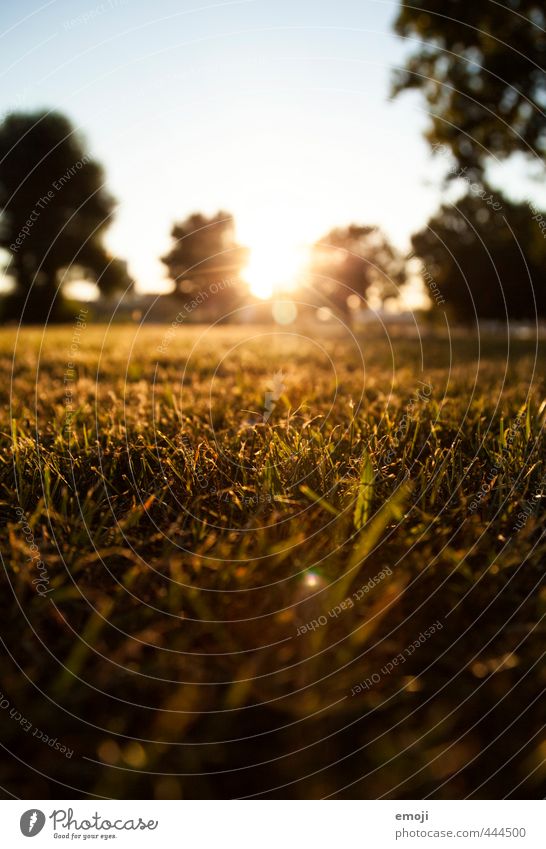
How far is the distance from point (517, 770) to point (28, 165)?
36189 millimetres

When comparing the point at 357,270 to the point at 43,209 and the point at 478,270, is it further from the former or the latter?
the point at 43,209

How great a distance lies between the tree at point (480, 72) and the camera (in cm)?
1182

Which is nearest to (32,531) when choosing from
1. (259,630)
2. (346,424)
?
(259,630)

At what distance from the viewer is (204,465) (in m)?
2.29

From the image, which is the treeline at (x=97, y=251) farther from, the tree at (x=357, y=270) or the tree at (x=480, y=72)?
the tree at (x=480, y=72)

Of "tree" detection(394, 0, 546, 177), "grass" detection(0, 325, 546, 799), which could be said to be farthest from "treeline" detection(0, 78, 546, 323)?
"grass" detection(0, 325, 546, 799)

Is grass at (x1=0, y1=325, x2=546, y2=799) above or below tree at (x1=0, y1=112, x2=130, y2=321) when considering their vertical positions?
below

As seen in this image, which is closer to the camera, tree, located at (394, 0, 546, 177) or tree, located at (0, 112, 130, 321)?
tree, located at (394, 0, 546, 177)

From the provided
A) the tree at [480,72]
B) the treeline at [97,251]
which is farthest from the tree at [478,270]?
the tree at [480,72]

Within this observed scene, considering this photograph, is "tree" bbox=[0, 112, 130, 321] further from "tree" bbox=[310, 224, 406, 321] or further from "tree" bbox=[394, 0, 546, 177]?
"tree" bbox=[394, 0, 546, 177]
